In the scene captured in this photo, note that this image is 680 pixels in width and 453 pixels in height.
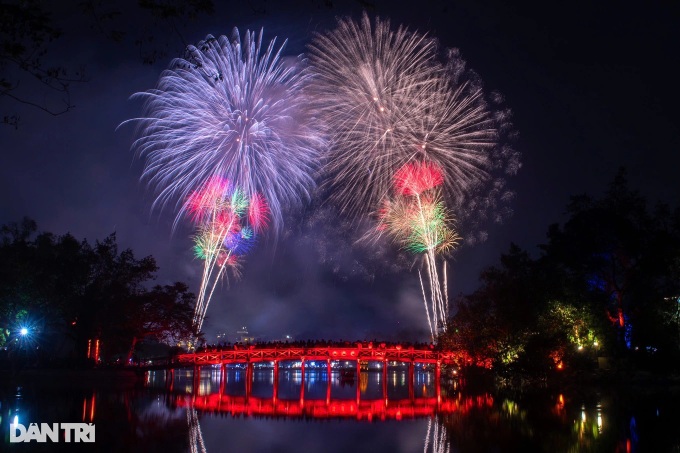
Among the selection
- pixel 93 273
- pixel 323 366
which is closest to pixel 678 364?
pixel 93 273

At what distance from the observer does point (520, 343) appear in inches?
1471

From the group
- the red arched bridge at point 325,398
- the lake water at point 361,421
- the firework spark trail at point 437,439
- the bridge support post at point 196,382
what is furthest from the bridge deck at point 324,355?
the firework spark trail at point 437,439

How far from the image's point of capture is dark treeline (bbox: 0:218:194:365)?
37.9 m

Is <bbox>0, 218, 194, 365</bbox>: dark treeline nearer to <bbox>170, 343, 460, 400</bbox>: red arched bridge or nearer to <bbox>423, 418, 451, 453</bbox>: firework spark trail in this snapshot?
<bbox>170, 343, 460, 400</bbox>: red arched bridge

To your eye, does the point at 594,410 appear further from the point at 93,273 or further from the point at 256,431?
the point at 93,273

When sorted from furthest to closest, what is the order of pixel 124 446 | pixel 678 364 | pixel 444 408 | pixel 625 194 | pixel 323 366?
pixel 323 366
pixel 625 194
pixel 678 364
pixel 444 408
pixel 124 446

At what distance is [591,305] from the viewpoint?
38.8 meters

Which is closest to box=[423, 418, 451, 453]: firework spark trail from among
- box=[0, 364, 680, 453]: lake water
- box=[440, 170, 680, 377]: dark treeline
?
box=[0, 364, 680, 453]: lake water

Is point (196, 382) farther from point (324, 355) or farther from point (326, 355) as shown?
point (326, 355)

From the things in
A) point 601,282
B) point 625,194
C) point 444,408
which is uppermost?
point 625,194

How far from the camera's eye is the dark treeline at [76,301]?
124 feet

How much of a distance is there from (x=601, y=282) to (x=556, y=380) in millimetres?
8990

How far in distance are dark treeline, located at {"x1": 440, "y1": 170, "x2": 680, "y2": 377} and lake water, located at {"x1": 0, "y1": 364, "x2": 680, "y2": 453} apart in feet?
16.5

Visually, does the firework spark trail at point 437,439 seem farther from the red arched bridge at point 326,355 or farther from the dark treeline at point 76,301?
the dark treeline at point 76,301
